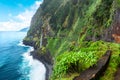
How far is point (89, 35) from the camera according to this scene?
1639 inches

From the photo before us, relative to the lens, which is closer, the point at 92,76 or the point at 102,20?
the point at 92,76

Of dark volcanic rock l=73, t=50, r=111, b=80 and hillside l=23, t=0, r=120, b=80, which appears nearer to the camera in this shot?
dark volcanic rock l=73, t=50, r=111, b=80

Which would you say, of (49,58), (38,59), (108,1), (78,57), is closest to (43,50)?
(38,59)

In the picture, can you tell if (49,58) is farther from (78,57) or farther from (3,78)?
(78,57)

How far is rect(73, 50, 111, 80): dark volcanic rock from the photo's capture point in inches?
482

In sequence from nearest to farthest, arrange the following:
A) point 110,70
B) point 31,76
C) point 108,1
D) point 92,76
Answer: point 92,76, point 110,70, point 108,1, point 31,76

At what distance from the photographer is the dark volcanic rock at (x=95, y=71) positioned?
12241mm

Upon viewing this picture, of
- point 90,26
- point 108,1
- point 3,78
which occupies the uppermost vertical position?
point 108,1

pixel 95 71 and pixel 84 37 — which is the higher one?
pixel 84 37

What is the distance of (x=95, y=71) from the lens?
12617 millimetres

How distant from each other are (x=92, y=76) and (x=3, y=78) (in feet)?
179

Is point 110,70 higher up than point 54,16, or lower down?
lower down

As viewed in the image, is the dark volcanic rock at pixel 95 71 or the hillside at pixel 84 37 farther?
the hillside at pixel 84 37

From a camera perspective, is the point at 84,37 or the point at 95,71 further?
the point at 84,37
